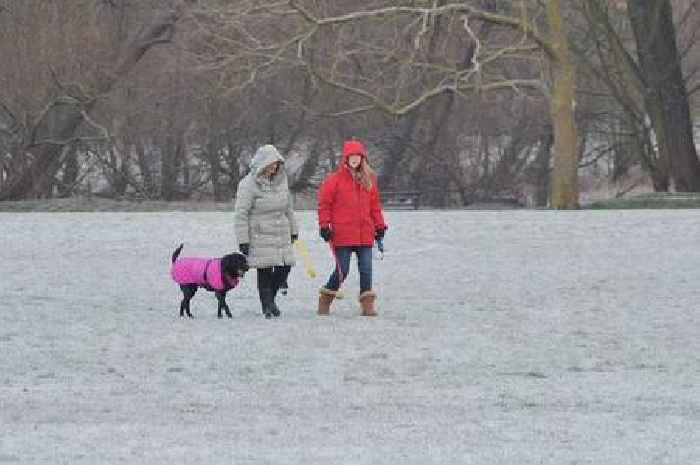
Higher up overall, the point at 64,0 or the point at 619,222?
the point at 64,0

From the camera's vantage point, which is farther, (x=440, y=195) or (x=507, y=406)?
(x=440, y=195)

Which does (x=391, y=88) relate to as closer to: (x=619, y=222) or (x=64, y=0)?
(x=64, y=0)

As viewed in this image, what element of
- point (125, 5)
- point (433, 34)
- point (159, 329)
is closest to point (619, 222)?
point (433, 34)

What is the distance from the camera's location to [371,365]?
39.1 ft

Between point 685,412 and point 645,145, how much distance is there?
1239 inches

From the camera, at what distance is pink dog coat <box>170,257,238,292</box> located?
14820 mm

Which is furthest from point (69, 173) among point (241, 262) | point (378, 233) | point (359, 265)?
point (241, 262)

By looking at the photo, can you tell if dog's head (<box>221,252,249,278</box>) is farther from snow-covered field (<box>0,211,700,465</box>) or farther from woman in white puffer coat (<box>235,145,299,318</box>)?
snow-covered field (<box>0,211,700,465</box>)

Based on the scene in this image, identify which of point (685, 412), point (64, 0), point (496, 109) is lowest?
point (685, 412)

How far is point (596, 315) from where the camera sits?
15344 mm

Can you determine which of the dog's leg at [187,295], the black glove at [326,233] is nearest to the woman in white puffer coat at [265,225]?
the black glove at [326,233]

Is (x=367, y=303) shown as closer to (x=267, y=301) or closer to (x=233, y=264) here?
(x=267, y=301)

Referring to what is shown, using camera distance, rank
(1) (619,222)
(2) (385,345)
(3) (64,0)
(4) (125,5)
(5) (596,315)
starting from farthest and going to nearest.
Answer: (4) (125,5), (3) (64,0), (1) (619,222), (5) (596,315), (2) (385,345)

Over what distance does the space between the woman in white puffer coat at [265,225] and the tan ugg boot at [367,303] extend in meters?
0.67
